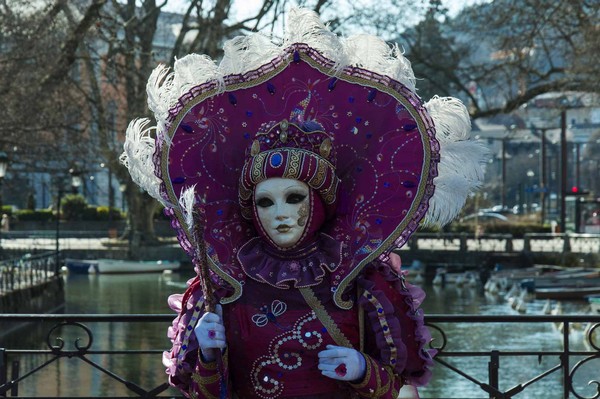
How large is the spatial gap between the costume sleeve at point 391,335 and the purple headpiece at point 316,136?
11 cm

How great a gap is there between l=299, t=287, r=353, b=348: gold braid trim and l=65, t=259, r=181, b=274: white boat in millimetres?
25292

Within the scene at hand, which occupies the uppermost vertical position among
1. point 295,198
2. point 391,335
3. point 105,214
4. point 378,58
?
point 378,58

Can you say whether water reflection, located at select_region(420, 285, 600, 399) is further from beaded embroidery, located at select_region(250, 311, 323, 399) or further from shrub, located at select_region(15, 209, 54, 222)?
shrub, located at select_region(15, 209, 54, 222)

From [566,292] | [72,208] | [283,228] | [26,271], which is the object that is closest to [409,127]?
[283,228]

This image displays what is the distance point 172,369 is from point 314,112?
100 cm

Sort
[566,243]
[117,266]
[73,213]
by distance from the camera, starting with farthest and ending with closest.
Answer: [73,213] → [117,266] → [566,243]

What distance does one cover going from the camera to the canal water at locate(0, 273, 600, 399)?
12273mm

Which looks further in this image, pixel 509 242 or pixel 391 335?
pixel 509 242

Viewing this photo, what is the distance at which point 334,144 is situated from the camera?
12.0ft

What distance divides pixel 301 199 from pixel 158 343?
12.4 meters

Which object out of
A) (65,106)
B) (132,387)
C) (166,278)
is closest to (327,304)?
(132,387)

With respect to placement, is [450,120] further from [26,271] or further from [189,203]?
[26,271]

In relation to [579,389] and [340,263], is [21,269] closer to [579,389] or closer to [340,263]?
[579,389]

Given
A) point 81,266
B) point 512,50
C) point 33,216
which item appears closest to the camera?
point 512,50
